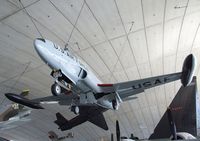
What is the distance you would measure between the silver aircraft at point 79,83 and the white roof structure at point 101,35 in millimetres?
3222

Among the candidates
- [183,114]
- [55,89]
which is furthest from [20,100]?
[183,114]

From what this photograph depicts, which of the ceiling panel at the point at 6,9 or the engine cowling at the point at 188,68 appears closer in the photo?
the engine cowling at the point at 188,68

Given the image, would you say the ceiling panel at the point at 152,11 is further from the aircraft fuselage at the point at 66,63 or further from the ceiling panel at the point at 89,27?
the aircraft fuselage at the point at 66,63

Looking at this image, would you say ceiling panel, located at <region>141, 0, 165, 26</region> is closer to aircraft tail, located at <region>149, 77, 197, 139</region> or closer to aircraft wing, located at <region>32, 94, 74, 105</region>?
aircraft tail, located at <region>149, 77, 197, 139</region>

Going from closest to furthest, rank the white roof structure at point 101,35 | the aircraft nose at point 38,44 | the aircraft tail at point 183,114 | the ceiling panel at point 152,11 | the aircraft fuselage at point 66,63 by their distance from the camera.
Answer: the aircraft nose at point 38,44
the aircraft fuselage at point 66,63
the aircraft tail at point 183,114
the white roof structure at point 101,35
the ceiling panel at point 152,11

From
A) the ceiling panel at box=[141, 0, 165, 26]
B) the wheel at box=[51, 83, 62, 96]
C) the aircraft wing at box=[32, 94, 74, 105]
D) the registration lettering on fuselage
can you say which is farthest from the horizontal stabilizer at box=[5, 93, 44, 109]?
the ceiling panel at box=[141, 0, 165, 26]

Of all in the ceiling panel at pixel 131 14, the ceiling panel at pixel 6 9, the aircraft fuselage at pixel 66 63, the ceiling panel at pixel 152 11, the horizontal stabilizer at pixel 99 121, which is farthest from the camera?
the horizontal stabilizer at pixel 99 121

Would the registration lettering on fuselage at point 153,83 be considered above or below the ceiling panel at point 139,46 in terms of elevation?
below

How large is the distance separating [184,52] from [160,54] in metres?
2.60

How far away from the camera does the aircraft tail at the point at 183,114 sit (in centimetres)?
1357

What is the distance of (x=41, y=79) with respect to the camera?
21.4 m

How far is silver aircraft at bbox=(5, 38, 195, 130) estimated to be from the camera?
37.6 ft

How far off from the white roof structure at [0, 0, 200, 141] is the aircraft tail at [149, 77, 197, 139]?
17.4ft

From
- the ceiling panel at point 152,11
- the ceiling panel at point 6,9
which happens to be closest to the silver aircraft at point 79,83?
Answer: the ceiling panel at point 6,9
